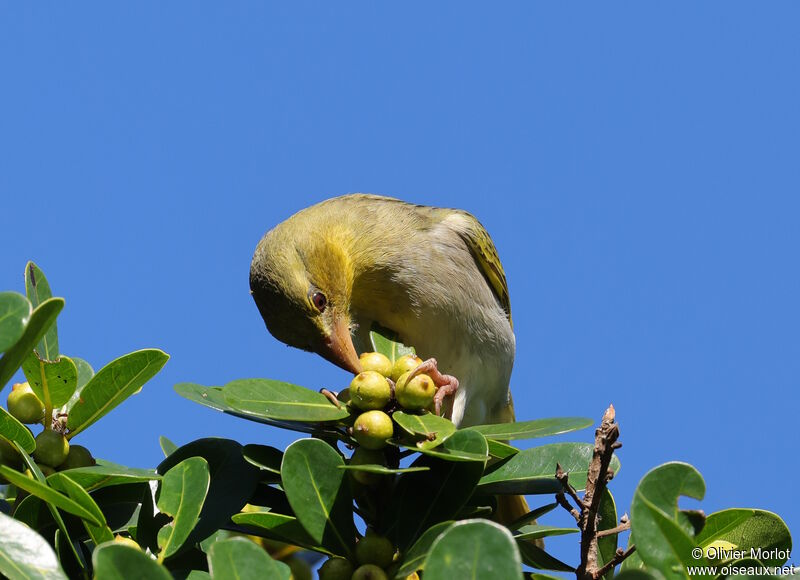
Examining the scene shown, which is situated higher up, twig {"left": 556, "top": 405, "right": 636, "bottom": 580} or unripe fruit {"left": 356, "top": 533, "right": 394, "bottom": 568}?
twig {"left": 556, "top": 405, "right": 636, "bottom": 580}

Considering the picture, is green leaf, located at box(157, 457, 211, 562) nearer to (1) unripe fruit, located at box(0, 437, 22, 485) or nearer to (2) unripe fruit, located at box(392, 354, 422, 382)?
(1) unripe fruit, located at box(0, 437, 22, 485)

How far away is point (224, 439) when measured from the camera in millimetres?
2711

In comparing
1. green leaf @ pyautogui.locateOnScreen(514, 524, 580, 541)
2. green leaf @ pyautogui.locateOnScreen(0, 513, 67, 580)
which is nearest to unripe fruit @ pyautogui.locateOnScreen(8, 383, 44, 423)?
green leaf @ pyautogui.locateOnScreen(0, 513, 67, 580)

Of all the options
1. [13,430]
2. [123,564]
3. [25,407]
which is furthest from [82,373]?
[123,564]

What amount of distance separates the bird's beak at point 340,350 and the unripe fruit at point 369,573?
193 centimetres

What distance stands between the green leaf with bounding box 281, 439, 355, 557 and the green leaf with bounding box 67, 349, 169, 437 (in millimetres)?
490

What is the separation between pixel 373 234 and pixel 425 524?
2.40 m

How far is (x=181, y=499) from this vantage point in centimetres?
235

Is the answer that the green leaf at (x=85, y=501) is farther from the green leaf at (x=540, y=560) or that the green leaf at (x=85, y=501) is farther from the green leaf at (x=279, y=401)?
the green leaf at (x=540, y=560)

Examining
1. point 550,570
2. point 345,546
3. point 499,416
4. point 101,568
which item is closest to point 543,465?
point 550,570

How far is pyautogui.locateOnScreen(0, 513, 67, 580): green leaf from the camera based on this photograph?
72.3 inches

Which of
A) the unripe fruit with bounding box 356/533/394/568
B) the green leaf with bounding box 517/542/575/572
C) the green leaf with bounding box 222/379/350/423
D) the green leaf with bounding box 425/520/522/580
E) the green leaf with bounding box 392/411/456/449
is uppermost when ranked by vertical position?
the green leaf with bounding box 222/379/350/423

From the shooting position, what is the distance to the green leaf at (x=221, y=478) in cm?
253

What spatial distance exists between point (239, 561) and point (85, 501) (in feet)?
1.93
